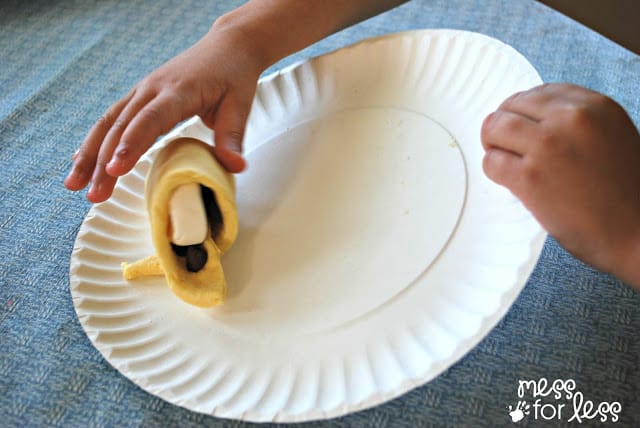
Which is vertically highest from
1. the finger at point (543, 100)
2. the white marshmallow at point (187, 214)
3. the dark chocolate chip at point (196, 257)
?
the finger at point (543, 100)

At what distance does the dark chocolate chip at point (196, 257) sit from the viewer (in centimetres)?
55

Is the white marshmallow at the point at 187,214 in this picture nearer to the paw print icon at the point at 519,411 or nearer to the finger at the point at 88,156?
the finger at the point at 88,156

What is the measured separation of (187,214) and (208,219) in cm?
4

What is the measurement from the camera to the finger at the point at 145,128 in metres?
0.55

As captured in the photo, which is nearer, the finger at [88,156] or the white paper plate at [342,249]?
the white paper plate at [342,249]

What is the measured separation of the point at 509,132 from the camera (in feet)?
1.65

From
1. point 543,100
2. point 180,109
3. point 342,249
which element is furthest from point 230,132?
point 543,100

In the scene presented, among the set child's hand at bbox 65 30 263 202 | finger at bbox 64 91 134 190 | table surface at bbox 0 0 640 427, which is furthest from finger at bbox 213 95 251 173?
table surface at bbox 0 0 640 427

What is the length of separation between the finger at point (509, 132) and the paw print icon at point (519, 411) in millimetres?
186

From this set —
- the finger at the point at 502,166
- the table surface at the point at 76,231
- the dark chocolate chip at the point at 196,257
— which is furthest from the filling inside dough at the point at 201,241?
the finger at the point at 502,166

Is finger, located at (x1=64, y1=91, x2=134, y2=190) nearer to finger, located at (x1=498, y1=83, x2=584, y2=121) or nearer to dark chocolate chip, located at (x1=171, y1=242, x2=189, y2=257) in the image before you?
dark chocolate chip, located at (x1=171, y1=242, x2=189, y2=257)

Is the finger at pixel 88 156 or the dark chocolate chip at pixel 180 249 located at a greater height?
the finger at pixel 88 156

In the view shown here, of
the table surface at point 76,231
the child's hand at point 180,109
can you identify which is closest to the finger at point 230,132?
the child's hand at point 180,109

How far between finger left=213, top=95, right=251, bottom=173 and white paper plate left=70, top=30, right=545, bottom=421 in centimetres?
5
